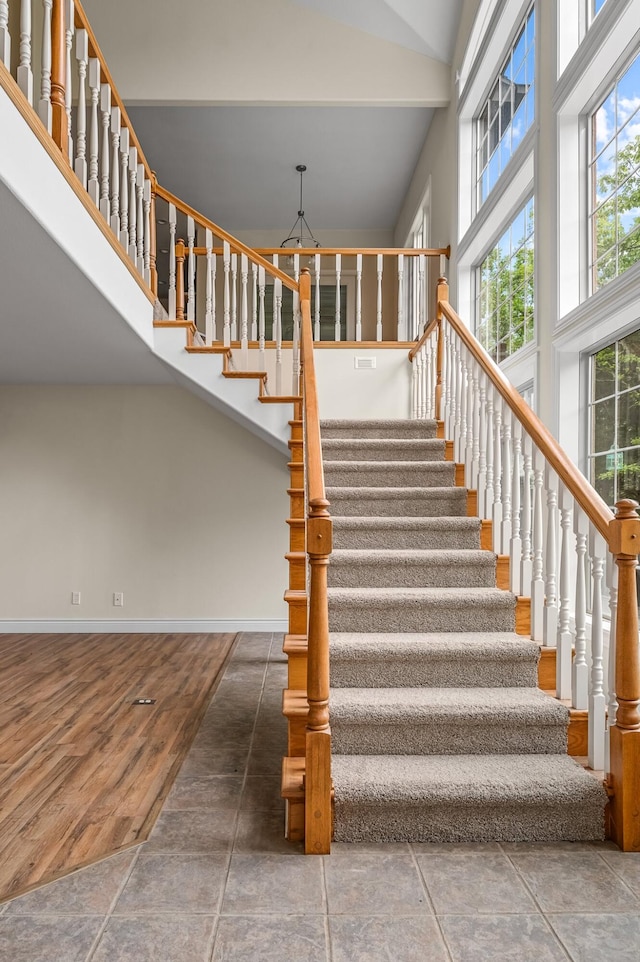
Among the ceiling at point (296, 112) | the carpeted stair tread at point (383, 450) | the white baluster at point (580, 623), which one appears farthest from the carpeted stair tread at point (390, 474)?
the ceiling at point (296, 112)

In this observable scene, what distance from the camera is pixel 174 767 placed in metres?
3.22

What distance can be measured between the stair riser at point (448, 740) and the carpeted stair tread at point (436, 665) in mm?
287

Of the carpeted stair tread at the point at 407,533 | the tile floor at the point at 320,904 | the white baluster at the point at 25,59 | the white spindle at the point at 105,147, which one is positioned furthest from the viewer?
the white spindle at the point at 105,147

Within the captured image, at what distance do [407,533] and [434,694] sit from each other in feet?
3.84

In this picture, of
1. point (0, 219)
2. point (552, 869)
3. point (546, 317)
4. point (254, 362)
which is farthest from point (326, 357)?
point (552, 869)

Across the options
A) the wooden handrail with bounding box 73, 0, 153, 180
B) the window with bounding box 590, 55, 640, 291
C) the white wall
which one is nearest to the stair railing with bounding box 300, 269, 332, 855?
the window with bounding box 590, 55, 640, 291

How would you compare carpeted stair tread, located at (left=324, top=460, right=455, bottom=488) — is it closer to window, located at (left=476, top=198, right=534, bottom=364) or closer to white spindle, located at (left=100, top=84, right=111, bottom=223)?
window, located at (left=476, top=198, right=534, bottom=364)

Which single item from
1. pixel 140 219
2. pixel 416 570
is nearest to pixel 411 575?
pixel 416 570

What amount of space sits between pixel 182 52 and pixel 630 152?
15.4 feet

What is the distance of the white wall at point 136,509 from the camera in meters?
6.54

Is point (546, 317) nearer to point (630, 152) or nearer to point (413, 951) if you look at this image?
point (630, 152)

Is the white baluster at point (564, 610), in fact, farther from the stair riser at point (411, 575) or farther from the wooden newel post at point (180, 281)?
the wooden newel post at point (180, 281)

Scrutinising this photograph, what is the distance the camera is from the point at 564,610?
290 cm

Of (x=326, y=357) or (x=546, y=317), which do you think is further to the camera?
(x=326, y=357)
